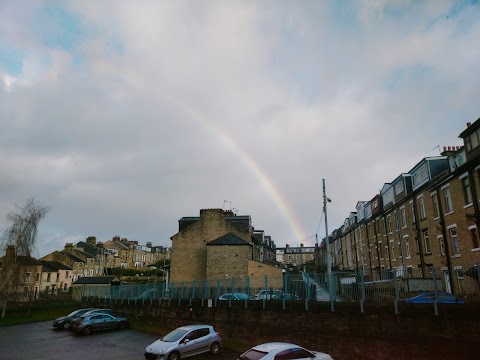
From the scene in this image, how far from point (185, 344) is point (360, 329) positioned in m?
8.56

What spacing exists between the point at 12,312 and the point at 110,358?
31.2m

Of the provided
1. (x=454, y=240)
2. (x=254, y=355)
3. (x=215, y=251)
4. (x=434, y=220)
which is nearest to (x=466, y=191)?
(x=454, y=240)

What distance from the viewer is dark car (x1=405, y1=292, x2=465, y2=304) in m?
14.9

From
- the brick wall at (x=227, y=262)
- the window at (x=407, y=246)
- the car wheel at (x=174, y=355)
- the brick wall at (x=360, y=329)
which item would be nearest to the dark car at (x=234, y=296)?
the brick wall at (x=360, y=329)

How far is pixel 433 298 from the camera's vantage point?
15688 millimetres

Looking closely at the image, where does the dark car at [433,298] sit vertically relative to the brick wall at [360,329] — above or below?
above

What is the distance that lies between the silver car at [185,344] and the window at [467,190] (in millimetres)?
20592

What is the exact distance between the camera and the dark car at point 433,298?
48.9 feet

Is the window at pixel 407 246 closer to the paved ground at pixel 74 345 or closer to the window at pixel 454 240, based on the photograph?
the window at pixel 454 240

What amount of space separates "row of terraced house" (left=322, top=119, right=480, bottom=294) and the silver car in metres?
10.8

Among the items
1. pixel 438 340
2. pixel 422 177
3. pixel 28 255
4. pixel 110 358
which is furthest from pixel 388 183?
pixel 28 255

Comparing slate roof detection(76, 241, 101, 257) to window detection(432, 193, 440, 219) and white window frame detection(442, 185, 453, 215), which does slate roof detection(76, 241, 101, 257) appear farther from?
white window frame detection(442, 185, 453, 215)

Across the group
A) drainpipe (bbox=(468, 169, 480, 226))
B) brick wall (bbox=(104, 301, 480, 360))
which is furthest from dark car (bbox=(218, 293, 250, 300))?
drainpipe (bbox=(468, 169, 480, 226))

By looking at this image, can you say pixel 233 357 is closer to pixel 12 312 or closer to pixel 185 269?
pixel 185 269
